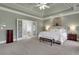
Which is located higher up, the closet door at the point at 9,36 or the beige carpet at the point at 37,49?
the closet door at the point at 9,36

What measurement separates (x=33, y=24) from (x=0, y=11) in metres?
1.67

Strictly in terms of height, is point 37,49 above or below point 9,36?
below

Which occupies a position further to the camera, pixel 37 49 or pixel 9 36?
pixel 9 36

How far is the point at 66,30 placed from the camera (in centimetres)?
251

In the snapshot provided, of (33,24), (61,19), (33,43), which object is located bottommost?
(33,43)

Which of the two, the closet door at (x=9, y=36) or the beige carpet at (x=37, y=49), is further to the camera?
the closet door at (x=9, y=36)

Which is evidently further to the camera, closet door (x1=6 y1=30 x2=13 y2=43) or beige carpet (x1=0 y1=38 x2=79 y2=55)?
closet door (x1=6 y1=30 x2=13 y2=43)

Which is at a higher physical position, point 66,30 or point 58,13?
point 58,13

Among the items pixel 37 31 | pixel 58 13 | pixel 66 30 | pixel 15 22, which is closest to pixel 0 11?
pixel 15 22

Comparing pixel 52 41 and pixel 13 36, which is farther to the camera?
pixel 13 36

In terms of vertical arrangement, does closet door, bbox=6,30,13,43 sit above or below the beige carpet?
above
